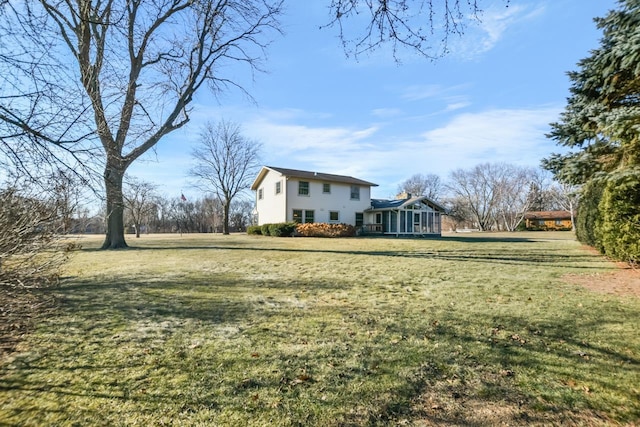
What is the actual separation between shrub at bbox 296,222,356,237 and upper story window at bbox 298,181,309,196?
2.96 metres

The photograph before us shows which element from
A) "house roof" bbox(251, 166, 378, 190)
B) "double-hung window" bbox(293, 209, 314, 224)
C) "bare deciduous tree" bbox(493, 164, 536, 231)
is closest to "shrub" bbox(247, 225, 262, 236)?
"double-hung window" bbox(293, 209, 314, 224)

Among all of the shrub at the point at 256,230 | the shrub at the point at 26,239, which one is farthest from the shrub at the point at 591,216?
the shrub at the point at 256,230

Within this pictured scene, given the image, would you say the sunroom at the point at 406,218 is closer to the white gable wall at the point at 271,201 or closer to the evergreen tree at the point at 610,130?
the white gable wall at the point at 271,201

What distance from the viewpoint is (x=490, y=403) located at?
2553 millimetres

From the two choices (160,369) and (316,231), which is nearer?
(160,369)

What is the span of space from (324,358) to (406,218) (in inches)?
982

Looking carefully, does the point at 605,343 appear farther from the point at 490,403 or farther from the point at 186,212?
the point at 186,212

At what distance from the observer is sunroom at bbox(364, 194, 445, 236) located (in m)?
26.8

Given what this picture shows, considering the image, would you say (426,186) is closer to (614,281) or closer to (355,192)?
(355,192)

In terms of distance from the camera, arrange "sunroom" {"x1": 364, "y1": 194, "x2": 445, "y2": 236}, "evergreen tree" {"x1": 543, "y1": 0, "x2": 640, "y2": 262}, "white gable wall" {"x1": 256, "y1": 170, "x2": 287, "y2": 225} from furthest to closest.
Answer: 1. "sunroom" {"x1": 364, "y1": 194, "x2": 445, "y2": 236}
2. "white gable wall" {"x1": 256, "y1": 170, "x2": 287, "y2": 225}
3. "evergreen tree" {"x1": 543, "y1": 0, "x2": 640, "y2": 262}

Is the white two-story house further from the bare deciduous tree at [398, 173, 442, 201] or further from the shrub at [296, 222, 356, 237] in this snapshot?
the bare deciduous tree at [398, 173, 442, 201]

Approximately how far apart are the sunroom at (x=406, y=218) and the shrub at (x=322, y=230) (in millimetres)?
4635

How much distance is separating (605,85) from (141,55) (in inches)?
647

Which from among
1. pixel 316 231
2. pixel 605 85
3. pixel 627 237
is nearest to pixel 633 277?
pixel 627 237
